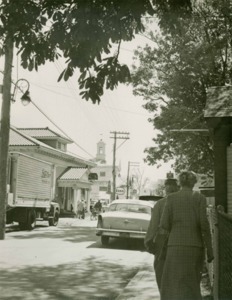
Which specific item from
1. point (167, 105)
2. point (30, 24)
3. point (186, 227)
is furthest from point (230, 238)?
point (167, 105)

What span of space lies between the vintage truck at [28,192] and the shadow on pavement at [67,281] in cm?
998

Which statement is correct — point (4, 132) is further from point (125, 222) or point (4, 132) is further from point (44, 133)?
point (44, 133)

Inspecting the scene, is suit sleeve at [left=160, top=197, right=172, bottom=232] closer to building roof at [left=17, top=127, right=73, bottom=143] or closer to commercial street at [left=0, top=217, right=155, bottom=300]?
commercial street at [left=0, top=217, right=155, bottom=300]

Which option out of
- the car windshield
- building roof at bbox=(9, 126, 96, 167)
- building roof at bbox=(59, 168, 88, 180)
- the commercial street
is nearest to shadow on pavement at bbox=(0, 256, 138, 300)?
the commercial street

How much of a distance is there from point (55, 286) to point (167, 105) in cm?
1768

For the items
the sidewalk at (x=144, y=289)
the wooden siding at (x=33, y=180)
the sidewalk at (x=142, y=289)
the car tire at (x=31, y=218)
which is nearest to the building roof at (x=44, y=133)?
the wooden siding at (x=33, y=180)

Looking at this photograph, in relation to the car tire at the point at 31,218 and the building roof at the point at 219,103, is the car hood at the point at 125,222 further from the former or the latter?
the car tire at the point at 31,218

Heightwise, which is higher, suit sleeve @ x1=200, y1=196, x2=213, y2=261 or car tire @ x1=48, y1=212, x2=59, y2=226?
suit sleeve @ x1=200, y1=196, x2=213, y2=261

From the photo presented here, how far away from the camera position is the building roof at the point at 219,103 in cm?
861

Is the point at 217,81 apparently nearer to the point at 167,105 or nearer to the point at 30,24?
the point at 167,105

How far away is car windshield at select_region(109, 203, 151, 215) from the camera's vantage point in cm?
1634

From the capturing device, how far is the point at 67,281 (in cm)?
891

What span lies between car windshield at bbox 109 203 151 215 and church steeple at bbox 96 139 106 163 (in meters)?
91.9

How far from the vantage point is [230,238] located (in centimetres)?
450
